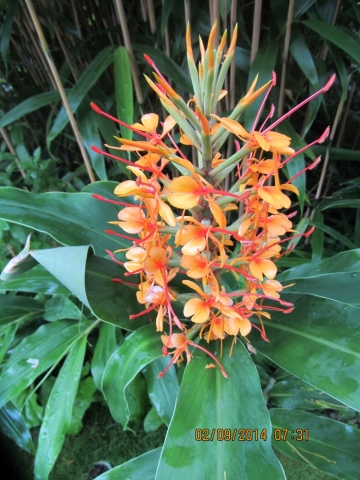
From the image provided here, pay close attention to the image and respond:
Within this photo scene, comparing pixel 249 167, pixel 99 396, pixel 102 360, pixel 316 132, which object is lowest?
pixel 99 396

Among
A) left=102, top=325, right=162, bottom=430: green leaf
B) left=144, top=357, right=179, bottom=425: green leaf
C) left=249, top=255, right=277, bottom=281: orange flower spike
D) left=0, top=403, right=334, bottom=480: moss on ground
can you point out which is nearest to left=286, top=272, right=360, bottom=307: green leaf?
left=249, top=255, right=277, bottom=281: orange flower spike

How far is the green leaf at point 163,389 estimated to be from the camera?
2.34 feet

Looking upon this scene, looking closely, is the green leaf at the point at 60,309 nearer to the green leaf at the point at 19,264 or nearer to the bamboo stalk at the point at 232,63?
the green leaf at the point at 19,264

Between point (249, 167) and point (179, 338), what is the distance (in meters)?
0.25

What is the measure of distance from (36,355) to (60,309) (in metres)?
0.13

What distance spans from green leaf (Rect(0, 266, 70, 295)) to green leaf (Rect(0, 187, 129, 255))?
0.26m

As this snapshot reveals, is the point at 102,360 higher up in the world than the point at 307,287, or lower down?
lower down

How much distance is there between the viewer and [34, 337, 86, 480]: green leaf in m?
0.70

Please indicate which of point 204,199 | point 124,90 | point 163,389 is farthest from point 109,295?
point 124,90

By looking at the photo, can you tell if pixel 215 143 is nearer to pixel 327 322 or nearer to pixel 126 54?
pixel 327 322

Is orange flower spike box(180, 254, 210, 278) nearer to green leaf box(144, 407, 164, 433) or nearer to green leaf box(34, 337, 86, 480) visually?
green leaf box(34, 337, 86, 480)

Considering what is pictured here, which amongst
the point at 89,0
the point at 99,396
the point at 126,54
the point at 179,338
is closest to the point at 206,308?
the point at 179,338

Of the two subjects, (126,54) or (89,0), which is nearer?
(126,54)

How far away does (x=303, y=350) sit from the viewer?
0.46 meters
